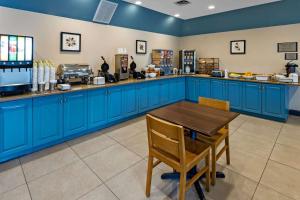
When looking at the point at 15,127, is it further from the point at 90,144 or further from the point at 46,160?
the point at 90,144

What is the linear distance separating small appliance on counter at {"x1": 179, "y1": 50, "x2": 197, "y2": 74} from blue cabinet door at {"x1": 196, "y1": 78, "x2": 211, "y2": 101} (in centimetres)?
68

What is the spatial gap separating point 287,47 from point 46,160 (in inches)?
215

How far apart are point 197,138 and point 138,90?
7.69 feet

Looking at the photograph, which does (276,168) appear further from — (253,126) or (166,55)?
(166,55)

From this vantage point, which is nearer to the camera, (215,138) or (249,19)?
(215,138)

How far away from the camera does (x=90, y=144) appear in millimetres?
3084

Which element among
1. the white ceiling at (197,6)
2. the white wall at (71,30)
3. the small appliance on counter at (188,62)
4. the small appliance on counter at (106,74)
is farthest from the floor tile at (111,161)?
the small appliance on counter at (188,62)

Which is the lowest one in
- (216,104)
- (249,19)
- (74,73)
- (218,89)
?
(216,104)

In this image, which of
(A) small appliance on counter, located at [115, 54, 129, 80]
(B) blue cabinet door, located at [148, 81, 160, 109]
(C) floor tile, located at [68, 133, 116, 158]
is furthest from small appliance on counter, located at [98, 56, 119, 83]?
(C) floor tile, located at [68, 133, 116, 158]

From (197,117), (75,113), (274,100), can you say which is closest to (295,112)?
(274,100)

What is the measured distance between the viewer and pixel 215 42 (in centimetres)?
566

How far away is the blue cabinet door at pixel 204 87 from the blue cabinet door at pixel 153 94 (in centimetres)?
140

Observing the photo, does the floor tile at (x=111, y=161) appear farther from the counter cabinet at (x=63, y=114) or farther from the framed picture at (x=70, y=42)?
the framed picture at (x=70, y=42)

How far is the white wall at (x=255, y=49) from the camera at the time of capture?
4.49 metres
